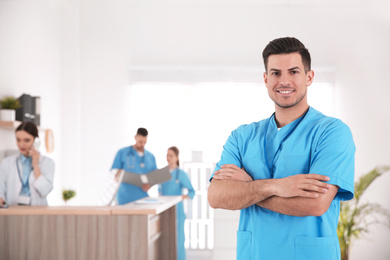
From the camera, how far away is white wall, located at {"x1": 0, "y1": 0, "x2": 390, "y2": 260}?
6664 mm

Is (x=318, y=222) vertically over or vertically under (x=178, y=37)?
under

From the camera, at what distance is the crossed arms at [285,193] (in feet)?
5.19

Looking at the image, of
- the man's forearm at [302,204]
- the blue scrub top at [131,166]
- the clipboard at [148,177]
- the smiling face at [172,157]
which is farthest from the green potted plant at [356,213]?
the man's forearm at [302,204]

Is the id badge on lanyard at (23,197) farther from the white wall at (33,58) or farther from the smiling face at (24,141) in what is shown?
the white wall at (33,58)

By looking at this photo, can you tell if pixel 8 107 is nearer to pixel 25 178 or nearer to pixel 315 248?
pixel 25 178

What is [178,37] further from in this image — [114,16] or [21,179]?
[21,179]

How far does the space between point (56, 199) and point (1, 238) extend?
2787 mm

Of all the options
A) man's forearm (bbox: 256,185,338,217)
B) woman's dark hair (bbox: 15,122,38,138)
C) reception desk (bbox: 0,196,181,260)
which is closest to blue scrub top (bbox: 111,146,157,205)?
woman's dark hair (bbox: 15,122,38,138)

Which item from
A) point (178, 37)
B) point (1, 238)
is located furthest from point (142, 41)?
point (1, 238)

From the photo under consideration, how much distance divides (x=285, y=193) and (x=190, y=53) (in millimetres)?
5413

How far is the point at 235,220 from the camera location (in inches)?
208

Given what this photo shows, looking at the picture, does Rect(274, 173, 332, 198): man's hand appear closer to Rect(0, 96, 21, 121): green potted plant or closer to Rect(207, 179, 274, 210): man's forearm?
Rect(207, 179, 274, 210): man's forearm

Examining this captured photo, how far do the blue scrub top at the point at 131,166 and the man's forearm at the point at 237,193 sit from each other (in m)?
4.05

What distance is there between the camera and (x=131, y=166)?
5.82 m
